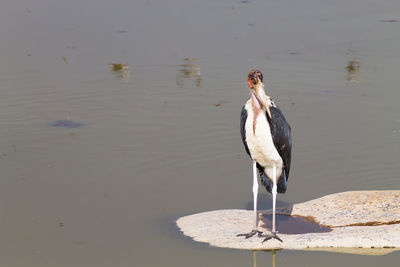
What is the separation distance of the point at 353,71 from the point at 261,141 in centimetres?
526

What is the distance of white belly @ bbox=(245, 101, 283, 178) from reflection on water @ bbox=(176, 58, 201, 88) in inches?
166

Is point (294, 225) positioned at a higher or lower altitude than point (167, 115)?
lower

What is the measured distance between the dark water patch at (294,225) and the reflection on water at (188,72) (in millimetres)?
4105

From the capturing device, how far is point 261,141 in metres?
6.93

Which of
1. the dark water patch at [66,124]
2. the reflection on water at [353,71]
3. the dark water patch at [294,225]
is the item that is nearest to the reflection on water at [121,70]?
the dark water patch at [66,124]

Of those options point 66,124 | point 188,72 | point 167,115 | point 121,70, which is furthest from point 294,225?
point 121,70

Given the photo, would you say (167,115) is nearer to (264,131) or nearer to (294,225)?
(294,225)

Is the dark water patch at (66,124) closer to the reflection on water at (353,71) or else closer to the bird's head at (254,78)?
the bird's head at (254,78)

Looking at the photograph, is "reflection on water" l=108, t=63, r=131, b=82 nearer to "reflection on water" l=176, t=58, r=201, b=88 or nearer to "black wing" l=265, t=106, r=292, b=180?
"reflection on water" l=176, t=58, r=201, b=88

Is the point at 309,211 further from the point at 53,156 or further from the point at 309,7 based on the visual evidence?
the point at 309,7

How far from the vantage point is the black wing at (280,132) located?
22.5 ft

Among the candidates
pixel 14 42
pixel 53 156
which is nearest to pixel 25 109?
pixel 53 156

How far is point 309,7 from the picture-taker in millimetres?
14695

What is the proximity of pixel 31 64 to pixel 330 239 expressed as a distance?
22.5ft
